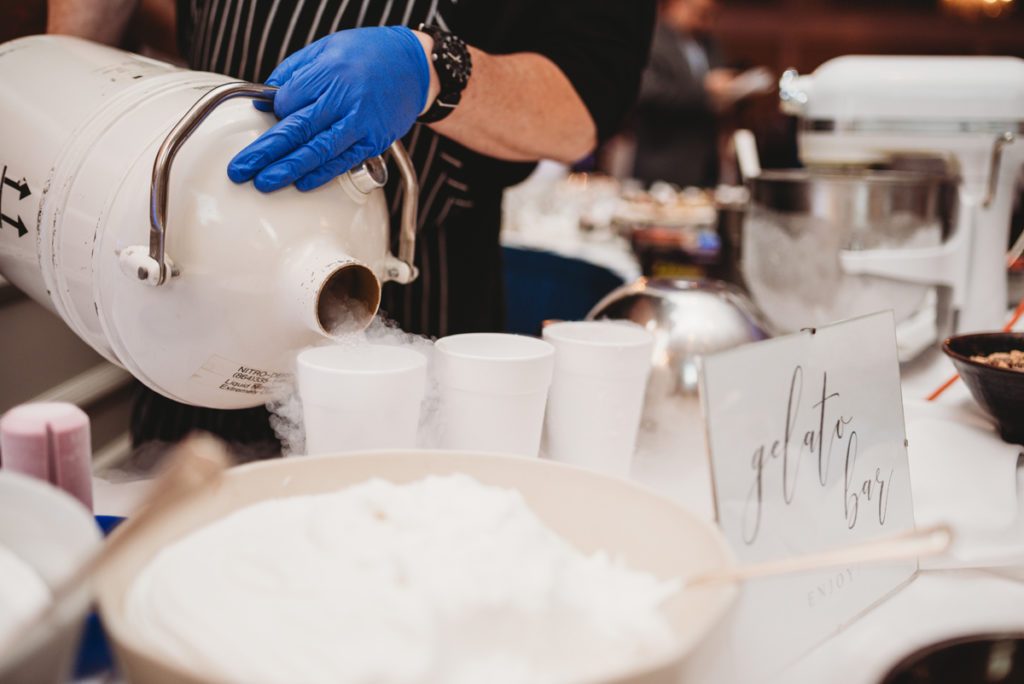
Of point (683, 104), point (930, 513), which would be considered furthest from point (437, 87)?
point (683, 104)

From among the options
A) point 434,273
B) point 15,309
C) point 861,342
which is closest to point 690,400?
point 861,342

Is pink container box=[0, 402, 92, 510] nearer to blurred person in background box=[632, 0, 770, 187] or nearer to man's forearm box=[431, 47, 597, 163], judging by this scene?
man's forearm box=[431, 47, 597, 163]

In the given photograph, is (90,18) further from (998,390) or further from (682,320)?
(998,390)

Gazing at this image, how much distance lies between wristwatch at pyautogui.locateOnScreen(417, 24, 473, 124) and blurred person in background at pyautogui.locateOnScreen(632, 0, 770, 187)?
4140 mm

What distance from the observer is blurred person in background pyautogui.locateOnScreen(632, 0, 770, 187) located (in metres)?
5.00

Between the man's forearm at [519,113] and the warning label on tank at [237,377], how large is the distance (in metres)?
0.51

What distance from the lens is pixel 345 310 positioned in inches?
31.3

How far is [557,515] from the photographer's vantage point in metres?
0.59

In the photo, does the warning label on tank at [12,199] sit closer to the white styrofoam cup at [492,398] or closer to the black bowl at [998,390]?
the white styrofoam cup at [492,398]

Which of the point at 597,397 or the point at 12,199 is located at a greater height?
the point at 12,199

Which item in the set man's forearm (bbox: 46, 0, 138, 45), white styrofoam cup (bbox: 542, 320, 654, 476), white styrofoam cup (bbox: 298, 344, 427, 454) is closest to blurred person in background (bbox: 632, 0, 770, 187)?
man's forearm (bbox: 46, 0, 138, 45)

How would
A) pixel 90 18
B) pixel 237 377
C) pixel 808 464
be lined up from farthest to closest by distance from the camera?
1. pixel 90 18
2. pixel 237 377
3. pixel 808 464

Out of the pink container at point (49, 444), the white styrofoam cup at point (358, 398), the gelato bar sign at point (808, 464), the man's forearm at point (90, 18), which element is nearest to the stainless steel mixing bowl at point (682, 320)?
the gelato bar sign at point (808, 464)

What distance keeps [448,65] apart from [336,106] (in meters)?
0.22
